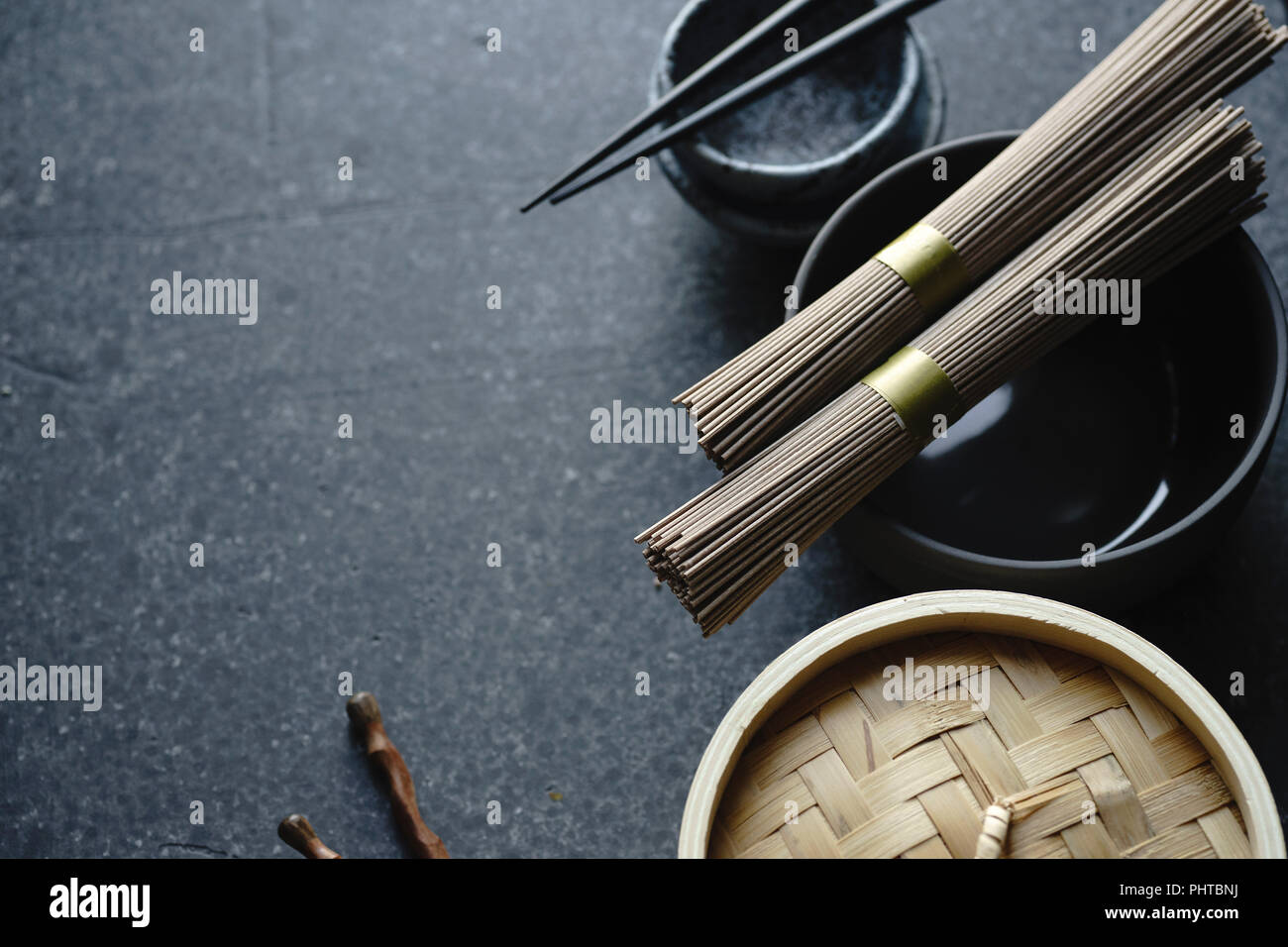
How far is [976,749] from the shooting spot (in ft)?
2.44

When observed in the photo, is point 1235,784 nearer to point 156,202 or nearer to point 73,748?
point 73,748

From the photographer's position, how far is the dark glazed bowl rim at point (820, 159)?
0.98 meters

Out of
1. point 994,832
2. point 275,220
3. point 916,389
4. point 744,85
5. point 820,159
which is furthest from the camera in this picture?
point 275,220

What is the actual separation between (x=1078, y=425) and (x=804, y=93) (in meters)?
0.40

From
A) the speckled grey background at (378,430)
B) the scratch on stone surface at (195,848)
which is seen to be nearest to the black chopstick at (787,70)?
the speckled grey background at (378,430)

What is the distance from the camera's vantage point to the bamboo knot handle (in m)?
0.68

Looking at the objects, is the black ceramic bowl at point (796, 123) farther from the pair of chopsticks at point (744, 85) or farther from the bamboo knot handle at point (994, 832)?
the bamboo knot handle at point (994, 832)

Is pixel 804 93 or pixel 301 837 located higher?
pixel 804 93

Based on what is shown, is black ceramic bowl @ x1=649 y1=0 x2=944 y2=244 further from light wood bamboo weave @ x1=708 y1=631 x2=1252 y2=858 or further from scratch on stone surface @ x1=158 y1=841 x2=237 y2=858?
scratch on stone surface @ x1=158 y1=841 x2=237 y2=858

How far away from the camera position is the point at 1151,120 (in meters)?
0.84

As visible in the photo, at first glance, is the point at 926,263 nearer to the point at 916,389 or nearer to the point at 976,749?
the point at 916,389

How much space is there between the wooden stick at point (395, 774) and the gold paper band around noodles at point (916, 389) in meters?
Result: 0.53

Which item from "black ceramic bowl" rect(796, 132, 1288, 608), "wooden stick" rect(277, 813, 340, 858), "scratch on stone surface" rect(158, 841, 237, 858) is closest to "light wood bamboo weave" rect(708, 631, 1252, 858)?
"black ceramic bowl" rect(796, 132, 1288, 608)

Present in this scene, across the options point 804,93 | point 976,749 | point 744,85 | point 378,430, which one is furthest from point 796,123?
point 976,749
